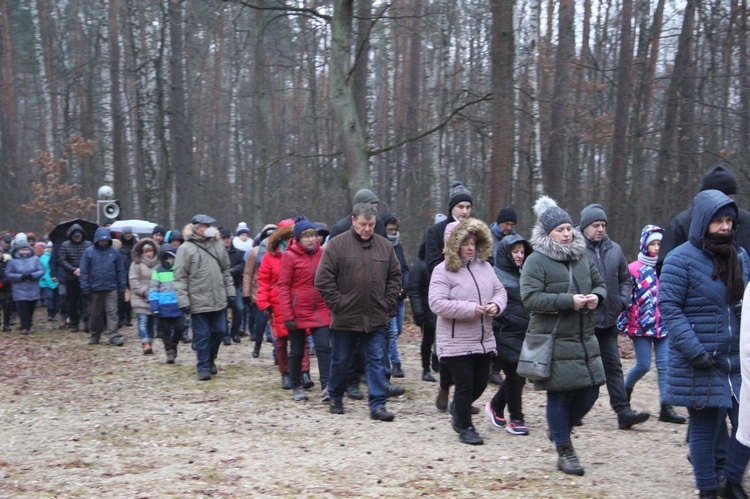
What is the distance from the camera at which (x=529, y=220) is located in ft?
77.2

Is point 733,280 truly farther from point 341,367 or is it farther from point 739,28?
point 739,28

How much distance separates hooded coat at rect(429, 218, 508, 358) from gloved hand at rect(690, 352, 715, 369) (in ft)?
7.10

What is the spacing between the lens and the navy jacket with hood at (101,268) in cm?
1513

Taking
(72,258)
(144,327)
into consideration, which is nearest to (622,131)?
(144,327)

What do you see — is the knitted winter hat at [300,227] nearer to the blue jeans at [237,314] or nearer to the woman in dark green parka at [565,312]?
the woman in dark green parka at [565,312]

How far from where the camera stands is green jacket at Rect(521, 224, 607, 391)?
20.9 ft

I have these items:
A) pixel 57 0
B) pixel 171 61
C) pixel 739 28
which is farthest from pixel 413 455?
pixel 57 0

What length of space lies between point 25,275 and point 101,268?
2.75 m

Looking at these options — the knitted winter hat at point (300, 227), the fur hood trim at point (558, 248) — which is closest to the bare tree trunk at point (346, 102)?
the knitted winter hat at point (300, 227)

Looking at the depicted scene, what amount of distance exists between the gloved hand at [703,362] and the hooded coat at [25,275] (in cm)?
1442

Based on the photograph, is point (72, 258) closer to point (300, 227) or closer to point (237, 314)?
point (237, 314)

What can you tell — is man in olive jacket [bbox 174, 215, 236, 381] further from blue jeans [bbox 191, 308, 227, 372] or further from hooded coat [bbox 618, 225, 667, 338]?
hooded coat [bbox 618, 225, 667, 338]

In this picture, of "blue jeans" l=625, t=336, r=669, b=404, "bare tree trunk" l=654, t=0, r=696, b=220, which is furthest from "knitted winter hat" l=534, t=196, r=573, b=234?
"bare tree trunk" l=654, t=0, r=696, b=220

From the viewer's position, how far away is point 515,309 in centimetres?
802
